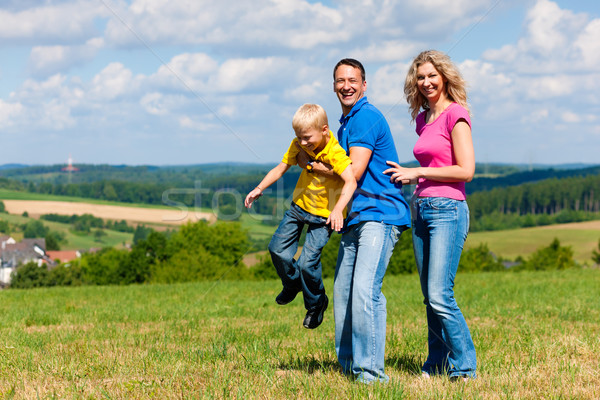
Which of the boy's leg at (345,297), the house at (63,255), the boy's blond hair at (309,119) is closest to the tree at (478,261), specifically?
the boy's leg at (345,297)

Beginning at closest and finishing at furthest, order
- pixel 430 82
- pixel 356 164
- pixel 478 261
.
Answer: pixel 356 164 < pixel 430 82 < pixel 478 261

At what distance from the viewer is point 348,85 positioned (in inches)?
183

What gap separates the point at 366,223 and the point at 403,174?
0.50m

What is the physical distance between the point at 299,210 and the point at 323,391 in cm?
157

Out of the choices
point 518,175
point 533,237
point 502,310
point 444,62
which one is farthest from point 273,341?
point 518,175

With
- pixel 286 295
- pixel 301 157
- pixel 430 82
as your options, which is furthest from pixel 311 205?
pixel 430 82

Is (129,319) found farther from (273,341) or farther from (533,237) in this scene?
(533,237)

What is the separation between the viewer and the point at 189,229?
58500 millimetres

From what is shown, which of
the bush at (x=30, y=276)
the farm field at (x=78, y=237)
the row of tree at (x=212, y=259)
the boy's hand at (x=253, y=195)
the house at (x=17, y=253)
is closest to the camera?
the boy's hand at (x=253, y=195)

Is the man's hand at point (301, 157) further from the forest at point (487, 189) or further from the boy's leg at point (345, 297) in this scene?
the forest at point (487, 189)

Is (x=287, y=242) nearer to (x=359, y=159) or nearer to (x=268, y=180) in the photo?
(x=268, y=180)

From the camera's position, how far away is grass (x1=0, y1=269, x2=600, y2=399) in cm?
427

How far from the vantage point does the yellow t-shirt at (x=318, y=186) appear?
4586 mm

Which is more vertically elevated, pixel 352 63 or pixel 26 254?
pixel 352 63
